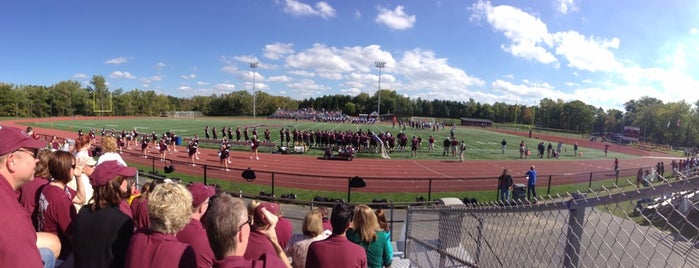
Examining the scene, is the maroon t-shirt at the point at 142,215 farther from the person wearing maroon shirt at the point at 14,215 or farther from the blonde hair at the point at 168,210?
the person wearing maroon shirt at the point at 14,215

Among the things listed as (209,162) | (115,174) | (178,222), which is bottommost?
(209,162)

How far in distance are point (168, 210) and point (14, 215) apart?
81 cm

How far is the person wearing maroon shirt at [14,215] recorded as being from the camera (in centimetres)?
164

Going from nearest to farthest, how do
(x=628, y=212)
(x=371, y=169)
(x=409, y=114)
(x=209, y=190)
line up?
1. (x=628, y=212)
2. (x=209, y=190)
3. (x=371, y=169)
4. (x=409, y=114)

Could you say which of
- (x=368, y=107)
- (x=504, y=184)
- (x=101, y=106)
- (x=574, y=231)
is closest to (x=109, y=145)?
(x=574, y=231)

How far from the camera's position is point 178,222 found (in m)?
2.48

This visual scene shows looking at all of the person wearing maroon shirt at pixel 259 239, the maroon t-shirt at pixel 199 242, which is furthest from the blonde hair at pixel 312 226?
the maroon t-shirt at pixel 199 242

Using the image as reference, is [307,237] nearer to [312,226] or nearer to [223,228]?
[312,226]

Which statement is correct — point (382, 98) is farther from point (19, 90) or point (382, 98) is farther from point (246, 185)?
point (246, 185)

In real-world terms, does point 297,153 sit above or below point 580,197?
below

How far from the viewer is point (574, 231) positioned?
2.12 m

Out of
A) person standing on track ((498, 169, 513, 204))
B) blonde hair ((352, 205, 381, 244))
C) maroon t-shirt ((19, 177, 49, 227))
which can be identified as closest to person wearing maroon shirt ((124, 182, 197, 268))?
maroon t-shirt ((19, 177, 49, 227))

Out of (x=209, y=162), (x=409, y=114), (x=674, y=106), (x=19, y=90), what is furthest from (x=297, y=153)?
(x=409, y=114)

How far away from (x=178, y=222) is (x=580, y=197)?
2.50 meters
